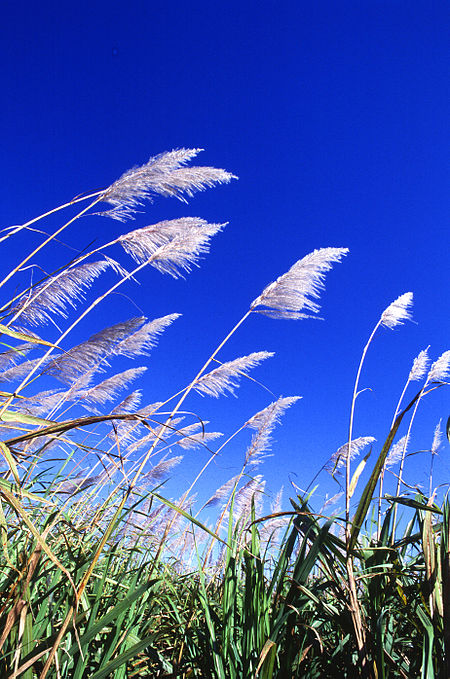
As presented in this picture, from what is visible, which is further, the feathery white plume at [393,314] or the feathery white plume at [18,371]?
the feathery white plume at [18,371]

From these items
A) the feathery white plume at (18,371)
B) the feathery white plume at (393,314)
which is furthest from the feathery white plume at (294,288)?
the feathery white plume at (18,371)

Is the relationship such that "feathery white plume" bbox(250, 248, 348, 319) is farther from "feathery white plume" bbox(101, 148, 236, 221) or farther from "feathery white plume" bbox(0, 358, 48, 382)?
"feathery white plume" bbox(0, 358, 48, 382)

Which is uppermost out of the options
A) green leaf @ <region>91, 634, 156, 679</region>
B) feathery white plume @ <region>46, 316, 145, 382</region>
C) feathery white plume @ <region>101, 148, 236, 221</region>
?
feathery white plume @ <region>101, 148, 236, 221</region>

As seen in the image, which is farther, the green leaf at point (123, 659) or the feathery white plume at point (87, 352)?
the feathery white plume at point (87, 352)

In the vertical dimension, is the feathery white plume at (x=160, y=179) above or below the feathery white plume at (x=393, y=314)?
above

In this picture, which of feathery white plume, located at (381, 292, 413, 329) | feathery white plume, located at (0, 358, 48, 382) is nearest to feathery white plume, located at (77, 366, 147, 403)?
feathery white plume, located at (0, 358, 48, 382)

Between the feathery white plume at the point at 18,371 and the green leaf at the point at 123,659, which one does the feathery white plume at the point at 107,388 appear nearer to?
the feathery white plume at the point at 18,371

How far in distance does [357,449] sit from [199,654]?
9.37ft

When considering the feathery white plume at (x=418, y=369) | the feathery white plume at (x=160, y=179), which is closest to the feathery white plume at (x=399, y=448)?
the feathery white plume at (x=418, y=369)

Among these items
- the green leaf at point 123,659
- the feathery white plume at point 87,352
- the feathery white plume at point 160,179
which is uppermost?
the feathery white plume at point 160,179

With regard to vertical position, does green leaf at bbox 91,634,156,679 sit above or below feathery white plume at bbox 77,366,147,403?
below

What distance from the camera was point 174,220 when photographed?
241 cm

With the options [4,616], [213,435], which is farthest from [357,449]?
[4,616]

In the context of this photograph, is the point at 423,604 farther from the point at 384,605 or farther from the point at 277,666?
the point at 277,666
